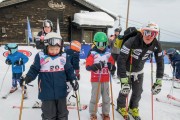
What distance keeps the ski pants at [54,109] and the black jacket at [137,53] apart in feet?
4.17

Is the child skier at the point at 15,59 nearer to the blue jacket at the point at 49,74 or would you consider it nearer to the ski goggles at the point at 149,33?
the blue jacket at the point at 49,74

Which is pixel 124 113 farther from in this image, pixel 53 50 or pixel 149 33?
pixel 53 50

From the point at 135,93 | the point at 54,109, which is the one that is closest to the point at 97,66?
the point at 54,109

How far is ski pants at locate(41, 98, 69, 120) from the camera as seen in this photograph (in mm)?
4699

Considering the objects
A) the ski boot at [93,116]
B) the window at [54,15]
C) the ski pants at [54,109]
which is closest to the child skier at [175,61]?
the ski boot at [93,116]

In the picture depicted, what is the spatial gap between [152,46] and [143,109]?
2.17 m

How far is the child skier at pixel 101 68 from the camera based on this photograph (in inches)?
209

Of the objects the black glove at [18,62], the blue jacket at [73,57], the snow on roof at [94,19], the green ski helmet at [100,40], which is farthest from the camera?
the snow on roof at [94,19]

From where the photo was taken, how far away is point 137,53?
535 cm

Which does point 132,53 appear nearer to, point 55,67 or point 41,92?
point 55,67

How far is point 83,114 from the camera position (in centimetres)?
605

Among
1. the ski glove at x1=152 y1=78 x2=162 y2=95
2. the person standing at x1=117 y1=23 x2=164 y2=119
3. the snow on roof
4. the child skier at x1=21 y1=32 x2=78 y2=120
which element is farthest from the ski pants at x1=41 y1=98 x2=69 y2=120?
the snow on roof

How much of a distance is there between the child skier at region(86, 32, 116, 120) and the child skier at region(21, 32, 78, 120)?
2.52 ft

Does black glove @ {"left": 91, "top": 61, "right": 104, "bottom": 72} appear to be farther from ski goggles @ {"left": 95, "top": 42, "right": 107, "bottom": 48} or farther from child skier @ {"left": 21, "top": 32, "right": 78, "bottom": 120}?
child skier @ {"left": 21, "top": 32, "right": 78, "bottom": 120}
